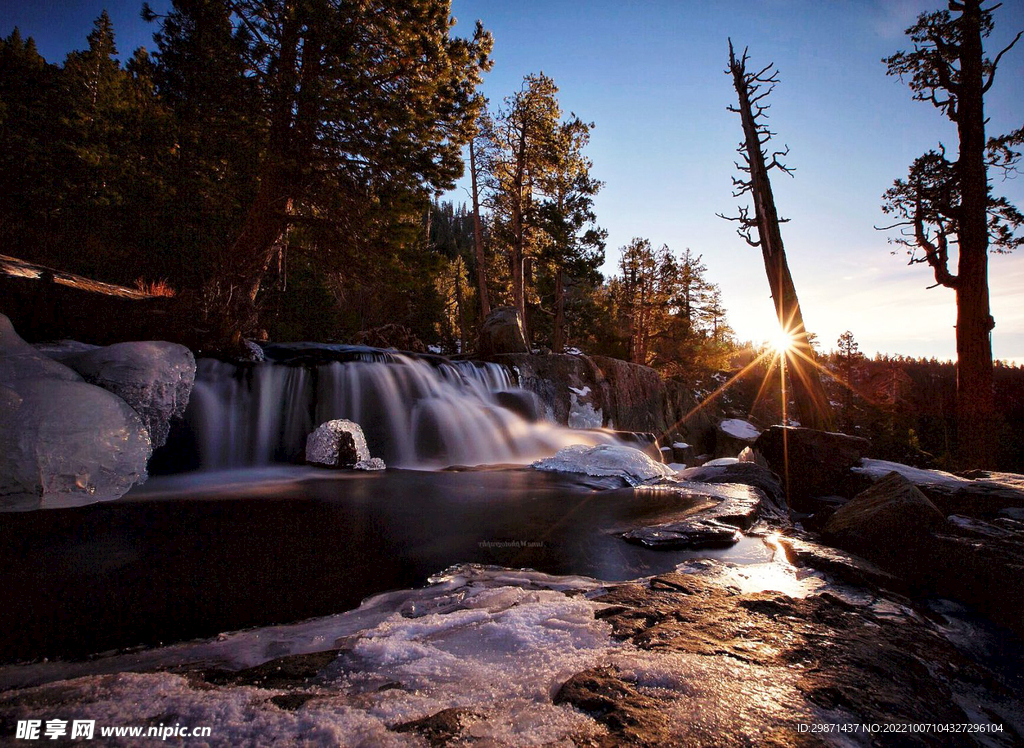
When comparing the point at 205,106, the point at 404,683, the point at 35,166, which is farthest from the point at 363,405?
the point at 35,166

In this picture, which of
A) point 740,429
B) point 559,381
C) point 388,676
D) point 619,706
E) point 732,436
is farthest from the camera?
point 740,429

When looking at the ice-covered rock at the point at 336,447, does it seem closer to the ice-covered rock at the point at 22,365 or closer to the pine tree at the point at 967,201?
the ice-covered rock at the point at 22,365

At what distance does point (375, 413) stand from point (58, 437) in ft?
18.5

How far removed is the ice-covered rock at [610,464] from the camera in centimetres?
721

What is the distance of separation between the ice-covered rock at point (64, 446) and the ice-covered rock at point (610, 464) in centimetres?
630

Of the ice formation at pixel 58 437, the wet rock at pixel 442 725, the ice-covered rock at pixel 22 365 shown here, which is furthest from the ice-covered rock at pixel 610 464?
the ice-covered rock at pixel 22 365

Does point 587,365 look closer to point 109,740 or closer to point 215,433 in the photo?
point 215,433

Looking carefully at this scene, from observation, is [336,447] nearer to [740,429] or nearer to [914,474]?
[914,474]

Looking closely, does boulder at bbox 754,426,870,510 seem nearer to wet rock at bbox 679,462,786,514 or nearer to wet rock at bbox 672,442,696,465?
wet rock at bbox 679,462,786,514

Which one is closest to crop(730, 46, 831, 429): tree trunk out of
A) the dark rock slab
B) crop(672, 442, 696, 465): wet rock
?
the dark rock slab

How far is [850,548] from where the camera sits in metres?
3.79

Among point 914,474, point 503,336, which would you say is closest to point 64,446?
point 914,474

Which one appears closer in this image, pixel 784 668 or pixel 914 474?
pixel 784 668

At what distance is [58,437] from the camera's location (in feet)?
14.3
